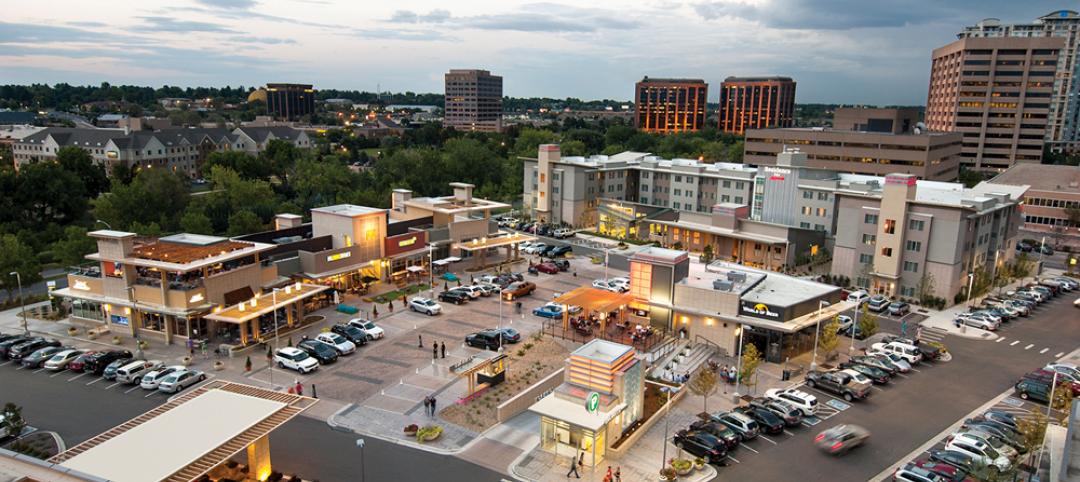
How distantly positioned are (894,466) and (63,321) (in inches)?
2061

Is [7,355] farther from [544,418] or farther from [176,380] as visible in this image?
[544,418]

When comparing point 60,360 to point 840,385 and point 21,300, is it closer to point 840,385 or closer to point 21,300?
point 21,300

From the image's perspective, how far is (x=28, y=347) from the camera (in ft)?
125

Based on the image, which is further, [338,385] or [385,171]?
[385,171]

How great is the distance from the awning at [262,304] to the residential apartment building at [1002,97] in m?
136

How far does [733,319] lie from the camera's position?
39.9 metres

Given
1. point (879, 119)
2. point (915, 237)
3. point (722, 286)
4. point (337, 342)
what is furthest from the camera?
point (879, 119)

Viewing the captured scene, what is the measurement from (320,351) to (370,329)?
4.53 m

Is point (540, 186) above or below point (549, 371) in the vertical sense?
above

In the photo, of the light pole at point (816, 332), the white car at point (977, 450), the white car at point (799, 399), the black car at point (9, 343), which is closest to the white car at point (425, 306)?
the black car at point (9, 343)

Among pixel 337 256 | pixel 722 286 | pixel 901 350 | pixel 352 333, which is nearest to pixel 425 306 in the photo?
pixel 352 333

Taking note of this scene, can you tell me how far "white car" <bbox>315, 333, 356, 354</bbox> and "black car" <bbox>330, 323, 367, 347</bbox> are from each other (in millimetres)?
512

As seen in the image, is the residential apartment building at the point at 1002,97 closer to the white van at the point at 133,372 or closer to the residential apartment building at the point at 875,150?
the residential apartment building at the point at 875,150

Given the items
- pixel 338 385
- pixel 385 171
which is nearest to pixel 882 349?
pixel 338 385
